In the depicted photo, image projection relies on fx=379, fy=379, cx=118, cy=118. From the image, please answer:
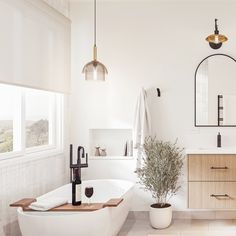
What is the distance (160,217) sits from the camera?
4.55 m

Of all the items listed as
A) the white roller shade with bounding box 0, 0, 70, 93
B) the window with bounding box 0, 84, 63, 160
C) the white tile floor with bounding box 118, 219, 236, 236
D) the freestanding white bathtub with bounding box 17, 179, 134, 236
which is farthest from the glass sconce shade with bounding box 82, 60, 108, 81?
the white tile floor with bounding box 118, 219, 236, 236

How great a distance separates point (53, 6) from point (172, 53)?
1.65 meters

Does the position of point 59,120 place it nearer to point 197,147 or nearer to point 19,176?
point 19,176

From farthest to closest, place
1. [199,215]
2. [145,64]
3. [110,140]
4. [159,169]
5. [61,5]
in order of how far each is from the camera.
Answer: [110,140]
[145,64]
[199,215]
[61,5]
[159,169]

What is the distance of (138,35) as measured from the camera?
5.09 m

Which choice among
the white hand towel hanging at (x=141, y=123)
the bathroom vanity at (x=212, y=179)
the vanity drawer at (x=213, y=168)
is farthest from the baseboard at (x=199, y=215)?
the white hand towel hanging at (x=141, y=123)

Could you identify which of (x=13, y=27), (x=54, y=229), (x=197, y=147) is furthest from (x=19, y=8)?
(x=197, y=147)

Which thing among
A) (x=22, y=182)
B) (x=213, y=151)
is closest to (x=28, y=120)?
(x=22, y=182)

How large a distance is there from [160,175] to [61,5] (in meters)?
2.48

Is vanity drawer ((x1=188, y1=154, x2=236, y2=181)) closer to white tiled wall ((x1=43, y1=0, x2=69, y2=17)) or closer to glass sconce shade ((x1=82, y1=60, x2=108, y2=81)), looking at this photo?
glass sconce shade ((x1=82, y1=60, x2=108, y2=81))

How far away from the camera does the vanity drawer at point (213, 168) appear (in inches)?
183

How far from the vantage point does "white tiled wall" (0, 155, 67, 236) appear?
352 cm

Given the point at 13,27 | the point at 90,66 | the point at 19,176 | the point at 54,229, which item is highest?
the point at 13,27

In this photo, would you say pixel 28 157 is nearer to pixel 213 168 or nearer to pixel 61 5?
pixel 61 5
